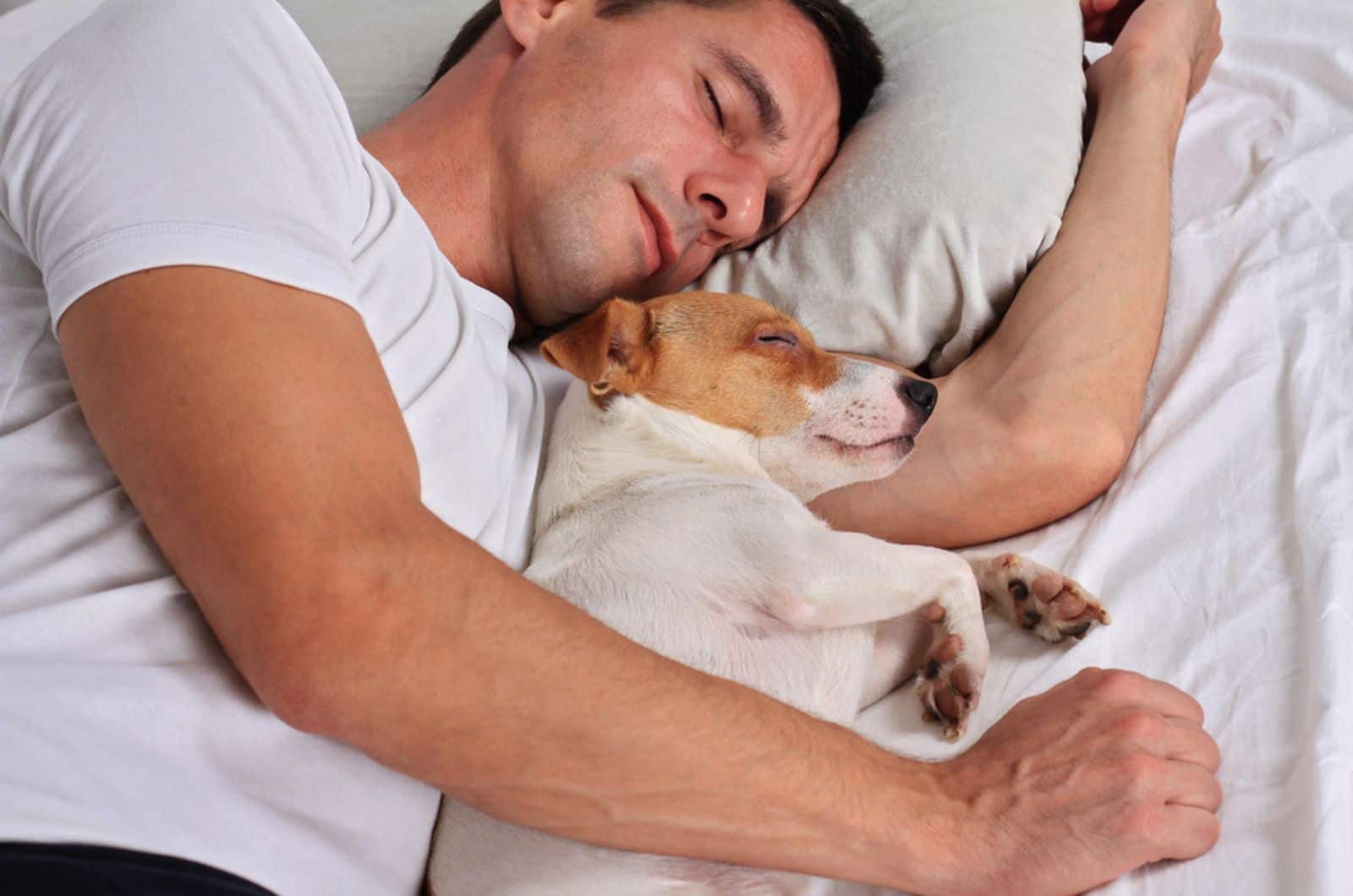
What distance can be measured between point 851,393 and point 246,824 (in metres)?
1.03

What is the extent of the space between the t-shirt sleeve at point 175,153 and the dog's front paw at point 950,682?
84 cm

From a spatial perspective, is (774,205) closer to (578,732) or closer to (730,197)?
(730,197)

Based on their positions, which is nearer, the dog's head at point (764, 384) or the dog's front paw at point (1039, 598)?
the dog's front paw at point (1039, 598)

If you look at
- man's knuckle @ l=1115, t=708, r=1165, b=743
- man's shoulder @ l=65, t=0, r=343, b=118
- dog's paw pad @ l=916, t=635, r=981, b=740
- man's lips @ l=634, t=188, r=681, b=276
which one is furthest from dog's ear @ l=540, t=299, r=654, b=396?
man's knuckle @ l=1115, t=708, r=1165, b=743

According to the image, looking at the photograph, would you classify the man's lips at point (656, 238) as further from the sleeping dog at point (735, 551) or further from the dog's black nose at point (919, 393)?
the dog's black nose at point (919, 393)

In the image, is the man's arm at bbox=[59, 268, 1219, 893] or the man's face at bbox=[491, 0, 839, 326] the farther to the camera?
the man's face at bbox=[491, 0, 839, 326]

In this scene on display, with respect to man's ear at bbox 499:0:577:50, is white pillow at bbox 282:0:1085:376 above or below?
below

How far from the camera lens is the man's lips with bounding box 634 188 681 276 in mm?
1809

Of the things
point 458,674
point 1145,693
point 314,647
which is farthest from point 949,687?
point 314,647

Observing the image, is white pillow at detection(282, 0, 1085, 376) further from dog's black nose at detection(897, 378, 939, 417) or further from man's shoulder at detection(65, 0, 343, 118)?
man's shoulder at detection(65, 0, 343, 118)

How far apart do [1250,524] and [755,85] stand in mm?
1025

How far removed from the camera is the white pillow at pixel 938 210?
1.84 m

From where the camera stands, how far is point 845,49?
206 centimetres

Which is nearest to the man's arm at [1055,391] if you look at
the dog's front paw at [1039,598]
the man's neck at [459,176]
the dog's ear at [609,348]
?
the dog's front paw at [1039,598]
